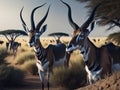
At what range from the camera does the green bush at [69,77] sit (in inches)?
541

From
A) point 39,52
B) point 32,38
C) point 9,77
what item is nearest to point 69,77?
point 39,52

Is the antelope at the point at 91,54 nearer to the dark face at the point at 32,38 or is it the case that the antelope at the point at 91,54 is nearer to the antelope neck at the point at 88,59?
the antelope neck at the point at 88,59

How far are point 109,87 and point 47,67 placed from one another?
247 inches

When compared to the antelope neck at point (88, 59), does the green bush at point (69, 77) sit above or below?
below

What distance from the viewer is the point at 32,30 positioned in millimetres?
12938

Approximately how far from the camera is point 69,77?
46.4ft

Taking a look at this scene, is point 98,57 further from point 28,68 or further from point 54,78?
point 28,68

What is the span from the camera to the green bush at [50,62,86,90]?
45.0 ft

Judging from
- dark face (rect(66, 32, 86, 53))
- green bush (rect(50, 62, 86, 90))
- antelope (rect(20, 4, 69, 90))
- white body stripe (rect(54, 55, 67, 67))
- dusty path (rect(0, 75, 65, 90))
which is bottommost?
dusty path (rect(0, 75, 65, 90))

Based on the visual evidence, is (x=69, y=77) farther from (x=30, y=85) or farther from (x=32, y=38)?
(x=32, y=38)

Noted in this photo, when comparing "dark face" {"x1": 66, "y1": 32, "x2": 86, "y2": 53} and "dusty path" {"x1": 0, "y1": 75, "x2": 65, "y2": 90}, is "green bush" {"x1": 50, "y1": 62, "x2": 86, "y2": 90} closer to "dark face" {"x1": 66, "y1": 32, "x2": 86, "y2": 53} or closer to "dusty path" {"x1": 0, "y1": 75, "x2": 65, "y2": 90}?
"dusty path" {"x1": 0, "y1": 75, "x2": 65, "y2": 90}

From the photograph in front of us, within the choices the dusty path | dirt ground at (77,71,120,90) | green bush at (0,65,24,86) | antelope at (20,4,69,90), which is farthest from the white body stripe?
dirt ground at (77,71,120,90)

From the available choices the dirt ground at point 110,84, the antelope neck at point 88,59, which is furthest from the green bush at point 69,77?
the dirt ground at point 110,84

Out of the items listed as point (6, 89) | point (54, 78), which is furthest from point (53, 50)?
point (6, 89)
